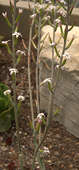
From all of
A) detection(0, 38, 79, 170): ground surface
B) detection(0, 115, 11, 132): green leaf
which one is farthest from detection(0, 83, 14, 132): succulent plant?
detection(0, 38, 79, 170): ground surface

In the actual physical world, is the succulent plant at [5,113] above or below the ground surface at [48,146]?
above

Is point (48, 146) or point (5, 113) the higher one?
point (5, 113)

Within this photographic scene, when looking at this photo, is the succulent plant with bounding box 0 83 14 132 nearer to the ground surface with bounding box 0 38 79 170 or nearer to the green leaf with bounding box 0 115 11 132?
the green leaf with bounding box 0 115 11 132

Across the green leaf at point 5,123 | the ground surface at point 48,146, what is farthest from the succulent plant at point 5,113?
the ground surface at point 48,146

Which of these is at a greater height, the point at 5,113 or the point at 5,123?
the point at 5,113

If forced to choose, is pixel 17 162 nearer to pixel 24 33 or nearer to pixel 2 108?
pixel 2 108

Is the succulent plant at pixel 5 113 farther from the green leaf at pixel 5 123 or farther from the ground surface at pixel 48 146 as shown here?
the ground surface at pixel 48 146

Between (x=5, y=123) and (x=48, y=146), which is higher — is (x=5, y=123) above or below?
above

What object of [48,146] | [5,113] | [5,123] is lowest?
[48,146]

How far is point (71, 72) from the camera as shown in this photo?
220 cm

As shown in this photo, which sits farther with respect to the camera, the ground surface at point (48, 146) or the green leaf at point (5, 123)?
the green leaf at point (5, 123)

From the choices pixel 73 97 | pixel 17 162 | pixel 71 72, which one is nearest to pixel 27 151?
pixel 17 162

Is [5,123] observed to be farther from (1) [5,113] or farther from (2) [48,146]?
(2) [48,146]

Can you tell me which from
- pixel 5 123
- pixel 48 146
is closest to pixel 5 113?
pixel 5 123
